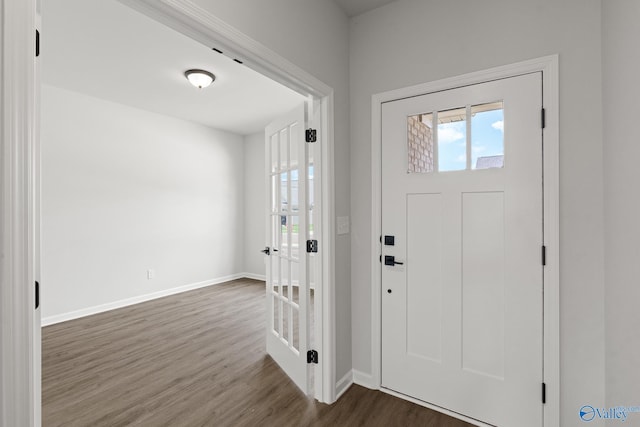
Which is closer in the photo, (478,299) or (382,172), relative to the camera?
(478,299)

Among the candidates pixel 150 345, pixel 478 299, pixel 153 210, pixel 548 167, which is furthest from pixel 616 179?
pixel 153 210

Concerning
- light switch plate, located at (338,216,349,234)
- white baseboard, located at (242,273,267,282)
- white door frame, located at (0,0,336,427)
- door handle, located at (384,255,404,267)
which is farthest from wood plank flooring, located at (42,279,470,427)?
white baseboard, located at (242,273,267,282)

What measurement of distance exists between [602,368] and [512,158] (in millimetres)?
1164

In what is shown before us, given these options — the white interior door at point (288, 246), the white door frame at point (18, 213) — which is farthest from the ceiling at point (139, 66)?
the white door frame at point (18, 213)

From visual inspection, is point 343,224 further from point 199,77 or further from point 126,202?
point 126,202

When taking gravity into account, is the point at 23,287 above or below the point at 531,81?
below

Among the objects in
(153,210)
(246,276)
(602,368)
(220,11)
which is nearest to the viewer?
(220,11)

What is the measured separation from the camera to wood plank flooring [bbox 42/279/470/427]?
76.0 inches

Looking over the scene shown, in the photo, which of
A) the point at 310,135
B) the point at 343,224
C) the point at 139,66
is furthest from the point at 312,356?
the point at 139,66

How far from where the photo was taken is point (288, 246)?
245 centimetres

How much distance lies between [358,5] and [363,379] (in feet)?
8.97

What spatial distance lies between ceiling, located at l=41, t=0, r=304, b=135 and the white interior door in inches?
44.6

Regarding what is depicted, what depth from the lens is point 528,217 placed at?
1.73 metres

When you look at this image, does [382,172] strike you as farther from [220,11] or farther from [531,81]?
[220,11]
